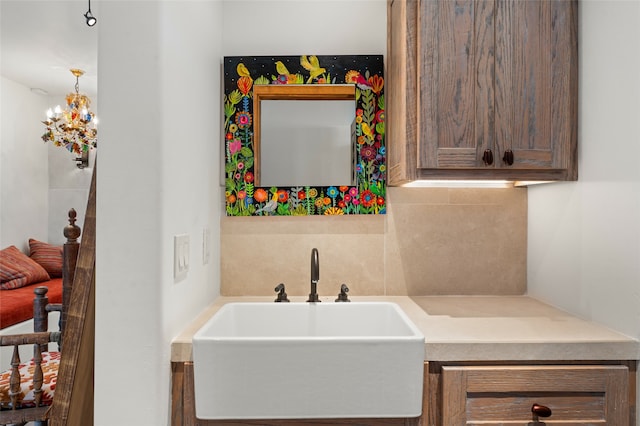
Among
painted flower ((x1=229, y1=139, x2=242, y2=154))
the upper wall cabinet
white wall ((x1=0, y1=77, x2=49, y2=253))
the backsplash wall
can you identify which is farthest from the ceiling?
the upper wall cabinet

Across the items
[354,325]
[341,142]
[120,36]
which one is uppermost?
[120,36]

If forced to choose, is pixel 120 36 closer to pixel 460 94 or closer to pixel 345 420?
pixel 460 94

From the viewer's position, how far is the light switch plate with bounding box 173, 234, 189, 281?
125 centimetres

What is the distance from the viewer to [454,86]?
4.80 ft

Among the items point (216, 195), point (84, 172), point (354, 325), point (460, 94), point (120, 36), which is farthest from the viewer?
point (84, 172)

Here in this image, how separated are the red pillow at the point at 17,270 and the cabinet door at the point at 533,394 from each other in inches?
174

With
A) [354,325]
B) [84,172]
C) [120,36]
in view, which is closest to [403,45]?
[120,36]

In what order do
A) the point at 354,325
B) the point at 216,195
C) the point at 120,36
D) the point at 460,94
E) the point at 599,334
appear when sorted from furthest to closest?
1. the point at 216,195
2. the point at 354,325
3. the point at 460,94
4. the point at 599,334
5. the point at 120,36

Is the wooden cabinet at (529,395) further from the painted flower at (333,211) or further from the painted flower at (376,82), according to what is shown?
the painted flower at (376,82)

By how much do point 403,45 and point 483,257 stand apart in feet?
3.06

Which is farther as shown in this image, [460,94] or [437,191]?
[437,191]

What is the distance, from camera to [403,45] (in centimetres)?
152

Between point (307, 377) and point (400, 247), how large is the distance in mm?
850

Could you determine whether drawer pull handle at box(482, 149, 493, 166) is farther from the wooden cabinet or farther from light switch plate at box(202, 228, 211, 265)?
light switch plate at box(202, 228, 211, 265)
